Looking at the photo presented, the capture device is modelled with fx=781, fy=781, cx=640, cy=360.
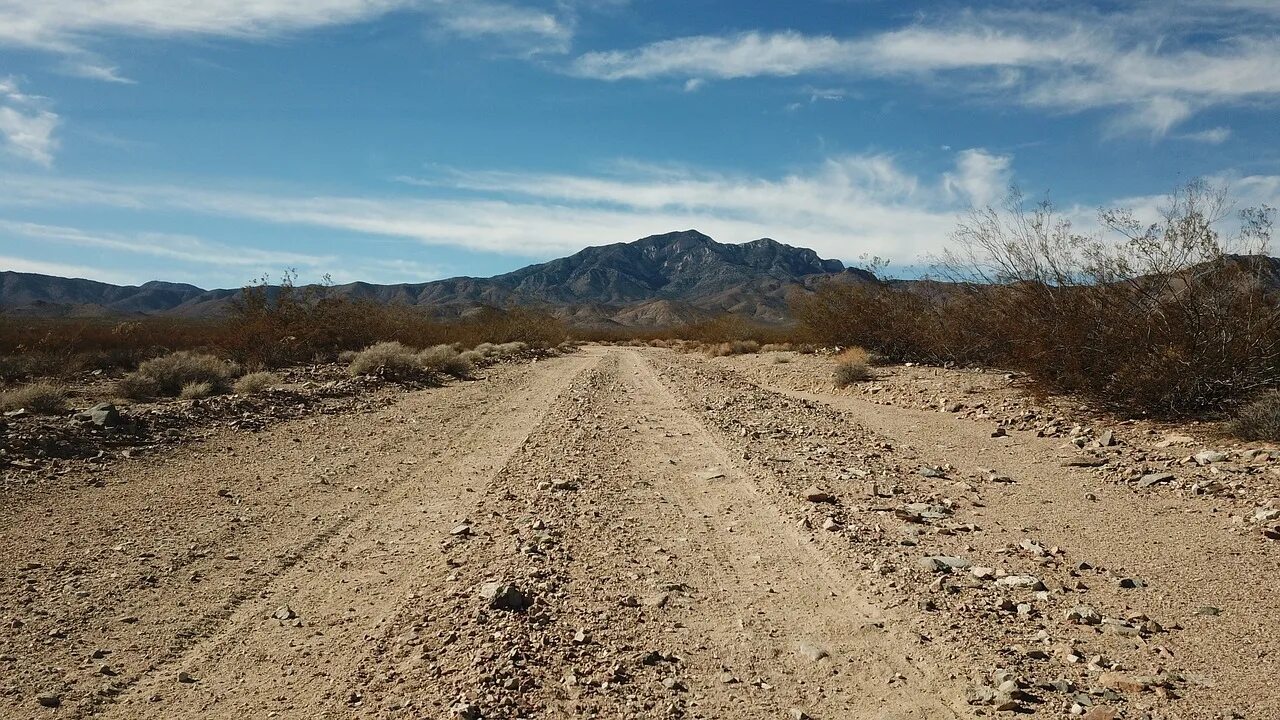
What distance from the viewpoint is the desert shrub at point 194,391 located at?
1511 centimetres

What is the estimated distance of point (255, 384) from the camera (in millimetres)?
16141

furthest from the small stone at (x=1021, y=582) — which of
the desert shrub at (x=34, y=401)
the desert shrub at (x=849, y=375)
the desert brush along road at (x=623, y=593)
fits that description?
the desert shrub at (x=849, y=375)

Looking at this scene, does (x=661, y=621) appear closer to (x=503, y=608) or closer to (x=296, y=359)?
(x=503, y=608)

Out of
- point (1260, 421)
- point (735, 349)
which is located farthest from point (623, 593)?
point (735, 349)

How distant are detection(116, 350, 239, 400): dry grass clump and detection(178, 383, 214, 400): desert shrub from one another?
134 mm

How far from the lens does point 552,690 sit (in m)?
3.84

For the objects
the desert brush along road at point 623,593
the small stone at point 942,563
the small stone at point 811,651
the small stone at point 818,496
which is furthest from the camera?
the small stone at point 818,496

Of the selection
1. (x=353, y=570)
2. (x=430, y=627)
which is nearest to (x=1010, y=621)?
(x=430, y=627)

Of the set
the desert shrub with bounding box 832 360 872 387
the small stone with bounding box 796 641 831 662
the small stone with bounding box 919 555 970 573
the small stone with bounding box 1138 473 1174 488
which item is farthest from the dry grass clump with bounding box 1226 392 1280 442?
the desert shrub with bounding box 832 360 872 387

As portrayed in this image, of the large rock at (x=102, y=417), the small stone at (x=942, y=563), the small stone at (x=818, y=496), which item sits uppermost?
the large rock at (x=102, y=417)

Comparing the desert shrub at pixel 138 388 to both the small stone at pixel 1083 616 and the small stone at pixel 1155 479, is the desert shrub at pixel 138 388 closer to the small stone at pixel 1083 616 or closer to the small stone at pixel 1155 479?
the small stone at pixel 1083 616

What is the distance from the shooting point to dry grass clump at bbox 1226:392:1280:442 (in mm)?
9977

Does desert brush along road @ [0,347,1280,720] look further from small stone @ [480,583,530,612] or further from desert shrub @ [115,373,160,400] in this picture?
desert shrub @ [115,373,160,400]

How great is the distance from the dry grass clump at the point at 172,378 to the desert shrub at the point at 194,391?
0.13 meters
